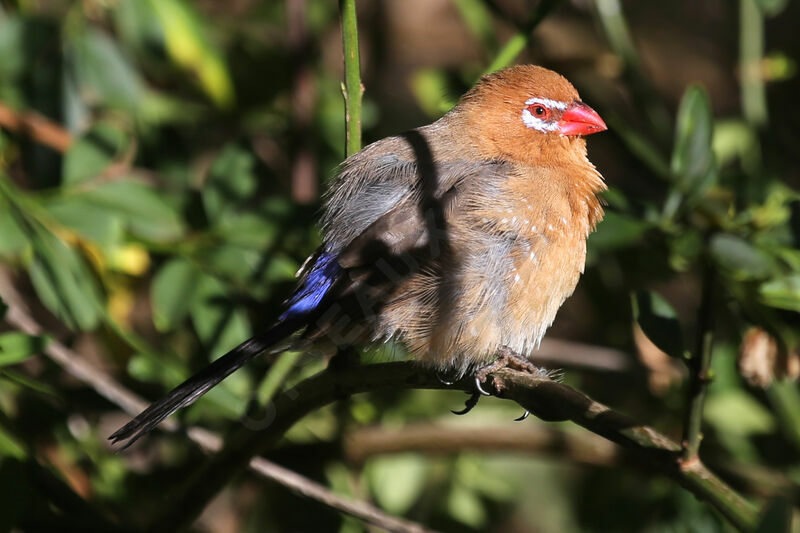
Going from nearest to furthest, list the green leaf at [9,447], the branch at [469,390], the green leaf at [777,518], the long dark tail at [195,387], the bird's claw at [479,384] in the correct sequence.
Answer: the green leaf at [777,518], the branch at [469,390], the green leaf at [9,447], the long dark tail at [195,387], the bird's claw at [479,384]

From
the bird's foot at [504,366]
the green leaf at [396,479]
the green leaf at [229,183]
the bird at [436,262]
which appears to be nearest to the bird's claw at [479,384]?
the bird's foot at [504,366]

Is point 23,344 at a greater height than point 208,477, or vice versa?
point 23,344

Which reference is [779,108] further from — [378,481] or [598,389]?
[378,481]

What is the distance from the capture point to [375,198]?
329 cm

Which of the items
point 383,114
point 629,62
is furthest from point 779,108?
point 383,114

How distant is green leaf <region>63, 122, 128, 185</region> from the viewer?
11.7ft

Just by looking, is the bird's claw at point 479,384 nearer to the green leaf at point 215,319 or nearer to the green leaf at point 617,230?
the green leaf at point 617,230

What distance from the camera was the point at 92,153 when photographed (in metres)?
3.59

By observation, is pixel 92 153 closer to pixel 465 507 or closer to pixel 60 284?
pixel 60 284

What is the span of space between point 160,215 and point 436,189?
1.09 m

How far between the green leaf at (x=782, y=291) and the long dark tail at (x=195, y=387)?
5.07 ft

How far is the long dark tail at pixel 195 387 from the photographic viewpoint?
2.71 m

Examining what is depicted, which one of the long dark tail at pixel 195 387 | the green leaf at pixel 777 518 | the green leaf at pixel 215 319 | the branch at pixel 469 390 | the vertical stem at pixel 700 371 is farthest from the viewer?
the green leaf at pixel 215 319

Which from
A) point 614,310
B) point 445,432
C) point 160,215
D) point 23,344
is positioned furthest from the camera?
point 614,310
